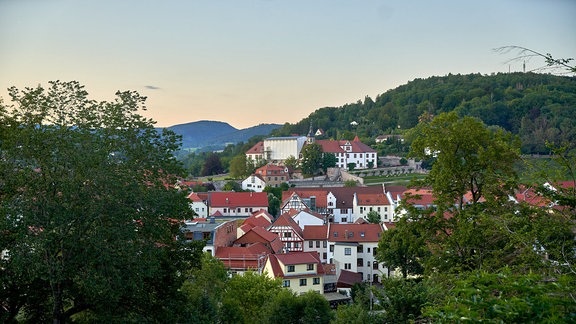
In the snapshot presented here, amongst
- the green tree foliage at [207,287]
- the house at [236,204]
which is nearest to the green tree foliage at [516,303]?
the green tree foliage at [207,287]

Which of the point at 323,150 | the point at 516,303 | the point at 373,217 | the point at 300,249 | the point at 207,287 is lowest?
the point at 300,249

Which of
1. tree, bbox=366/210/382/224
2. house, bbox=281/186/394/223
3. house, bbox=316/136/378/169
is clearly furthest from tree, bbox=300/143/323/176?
tree, bbox=366/210/382/224

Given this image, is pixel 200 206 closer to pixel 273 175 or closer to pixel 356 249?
pixel 273 175

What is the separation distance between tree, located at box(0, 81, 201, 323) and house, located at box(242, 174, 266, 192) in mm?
54599

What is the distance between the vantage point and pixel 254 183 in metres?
65.8

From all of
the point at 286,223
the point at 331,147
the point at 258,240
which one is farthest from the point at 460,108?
the point at 258,240

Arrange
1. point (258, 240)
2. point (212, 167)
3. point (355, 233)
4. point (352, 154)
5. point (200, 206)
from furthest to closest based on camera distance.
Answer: point (212, 167) → point (352, 154) → point (200, 206) → point (355, 233) → point (258, 240)

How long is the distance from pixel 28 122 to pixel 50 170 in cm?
130

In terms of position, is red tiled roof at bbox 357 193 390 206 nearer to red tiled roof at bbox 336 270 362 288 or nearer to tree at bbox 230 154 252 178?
red tiled roof at bbox 336 270 362 288

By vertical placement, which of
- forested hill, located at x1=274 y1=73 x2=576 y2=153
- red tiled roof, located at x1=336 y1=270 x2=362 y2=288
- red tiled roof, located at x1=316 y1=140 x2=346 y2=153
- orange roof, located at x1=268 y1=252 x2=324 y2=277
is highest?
forested hill, located at x1=274 y1=73 x2=576 y2=153

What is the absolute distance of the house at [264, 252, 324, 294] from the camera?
82.3ft

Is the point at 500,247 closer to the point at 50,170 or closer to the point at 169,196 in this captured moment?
the point at 169,196

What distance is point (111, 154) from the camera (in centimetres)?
991

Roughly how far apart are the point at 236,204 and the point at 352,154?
27.6 meters
